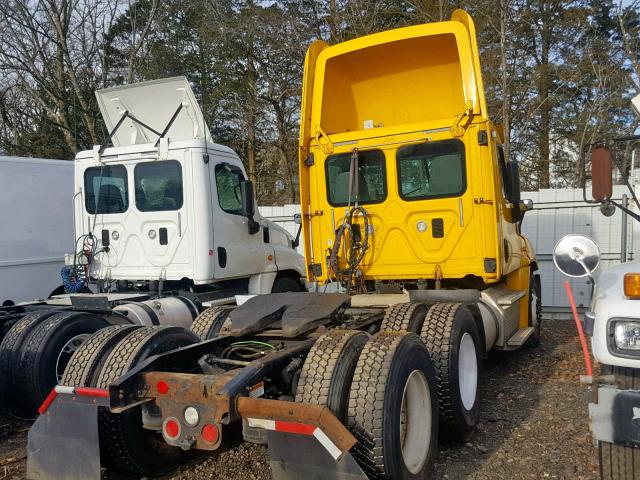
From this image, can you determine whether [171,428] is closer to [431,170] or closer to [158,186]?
[431,170]

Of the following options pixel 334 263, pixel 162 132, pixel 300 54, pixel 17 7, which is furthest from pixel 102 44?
pixel 334 263

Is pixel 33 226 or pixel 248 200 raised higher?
pixel 248 200

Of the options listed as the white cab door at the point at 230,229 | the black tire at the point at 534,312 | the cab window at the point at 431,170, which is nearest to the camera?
the cab window at the point at 431,170

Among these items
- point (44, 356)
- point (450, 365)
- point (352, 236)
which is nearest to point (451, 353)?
point (450, 365)

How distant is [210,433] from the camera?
3029mm

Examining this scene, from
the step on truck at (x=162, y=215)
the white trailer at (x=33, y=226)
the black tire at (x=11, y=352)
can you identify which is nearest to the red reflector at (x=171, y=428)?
the black tire at (x=11, y=352)

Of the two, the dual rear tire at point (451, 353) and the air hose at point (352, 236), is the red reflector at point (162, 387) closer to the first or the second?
the dual rear tire at point (451, 353)

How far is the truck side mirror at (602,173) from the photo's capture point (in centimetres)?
343

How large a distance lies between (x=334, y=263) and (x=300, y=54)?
15.3 metres

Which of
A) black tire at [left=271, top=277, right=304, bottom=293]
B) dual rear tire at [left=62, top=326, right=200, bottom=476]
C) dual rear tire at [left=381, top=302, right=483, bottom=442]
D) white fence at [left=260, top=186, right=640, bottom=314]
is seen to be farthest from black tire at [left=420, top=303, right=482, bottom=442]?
white fence at [left=260, top=186, right=640, bottom=314]

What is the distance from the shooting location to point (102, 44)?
75.5 ft

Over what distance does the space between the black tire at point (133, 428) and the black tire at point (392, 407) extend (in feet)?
4.73

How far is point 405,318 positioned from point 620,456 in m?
1.92

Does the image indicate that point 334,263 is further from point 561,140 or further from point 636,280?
point 561,140
